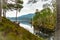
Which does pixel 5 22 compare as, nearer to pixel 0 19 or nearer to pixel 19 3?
pixel 0 19

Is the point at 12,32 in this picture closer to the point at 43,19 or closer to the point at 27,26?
the point at 27,26

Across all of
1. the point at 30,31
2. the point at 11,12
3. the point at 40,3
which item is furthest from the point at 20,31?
the point at 40,3

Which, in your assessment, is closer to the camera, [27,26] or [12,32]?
[12,32]

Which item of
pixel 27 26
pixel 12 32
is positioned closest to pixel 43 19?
pixel 27 26

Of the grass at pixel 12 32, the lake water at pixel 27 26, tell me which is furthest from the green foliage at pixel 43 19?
the grass at pixel 12 32

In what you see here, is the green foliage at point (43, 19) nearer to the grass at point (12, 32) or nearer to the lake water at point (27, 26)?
the lake water at point (27, 26)

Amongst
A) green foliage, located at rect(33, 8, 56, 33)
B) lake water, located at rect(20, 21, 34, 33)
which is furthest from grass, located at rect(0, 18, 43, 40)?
green foliage, located at rect(33, 8, 56, 33)

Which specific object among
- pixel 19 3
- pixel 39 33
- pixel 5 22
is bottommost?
pixel 39 33

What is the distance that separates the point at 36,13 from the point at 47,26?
33 centimetres

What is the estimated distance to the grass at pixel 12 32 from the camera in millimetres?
3139

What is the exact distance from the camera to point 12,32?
319 cm

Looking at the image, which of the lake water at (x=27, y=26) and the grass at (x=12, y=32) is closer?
the grass at (x=12, y=32)

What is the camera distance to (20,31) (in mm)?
3281

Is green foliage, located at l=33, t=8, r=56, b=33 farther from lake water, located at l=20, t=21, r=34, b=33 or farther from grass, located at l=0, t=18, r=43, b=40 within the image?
grass, located at l=0, t=18, r=43, b=40
